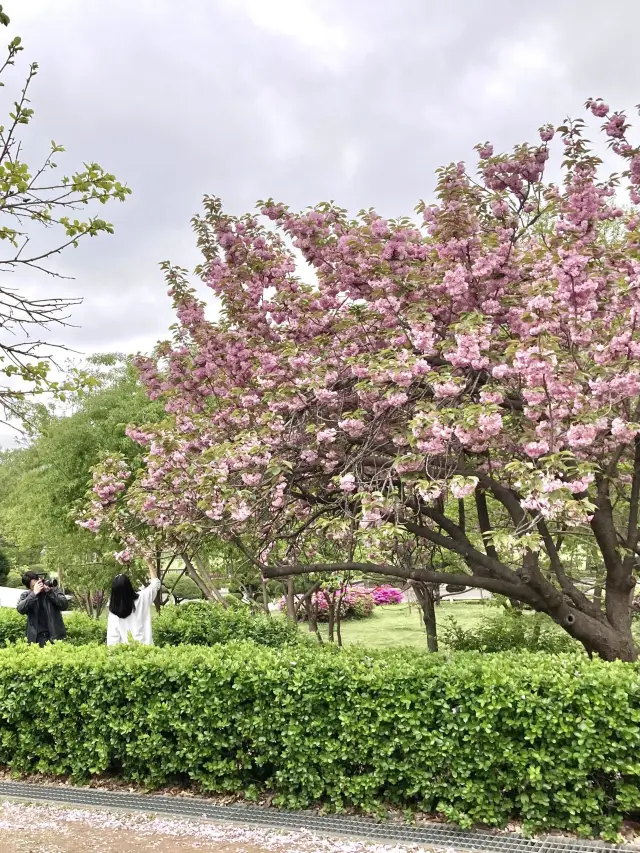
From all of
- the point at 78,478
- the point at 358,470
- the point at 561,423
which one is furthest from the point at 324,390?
the point at 78,478

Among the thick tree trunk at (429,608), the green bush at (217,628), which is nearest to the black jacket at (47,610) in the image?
the green bush at (217,628)

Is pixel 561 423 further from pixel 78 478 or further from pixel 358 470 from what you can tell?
pixel 78 478

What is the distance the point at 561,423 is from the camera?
364 centimetres

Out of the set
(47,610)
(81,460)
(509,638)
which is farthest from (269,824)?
(81,460)

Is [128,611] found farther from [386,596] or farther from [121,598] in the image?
[386,596]

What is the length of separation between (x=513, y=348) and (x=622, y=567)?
6.85ft

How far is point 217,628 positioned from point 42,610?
172 centimetres

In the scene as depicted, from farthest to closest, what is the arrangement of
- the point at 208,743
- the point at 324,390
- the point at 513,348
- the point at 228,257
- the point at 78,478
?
1. the point at 78,478
2. the point at 228,257
3. the point at 324,390
4. the point at 208,743
5. the point at 513,348

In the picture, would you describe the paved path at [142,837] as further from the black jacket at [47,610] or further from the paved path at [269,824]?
the black jacket at [47,610]

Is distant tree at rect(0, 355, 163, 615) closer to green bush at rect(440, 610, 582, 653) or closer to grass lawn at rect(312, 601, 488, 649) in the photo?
grass lawn at rect(312, 601, 488, 649)

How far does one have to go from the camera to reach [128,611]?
5227mm

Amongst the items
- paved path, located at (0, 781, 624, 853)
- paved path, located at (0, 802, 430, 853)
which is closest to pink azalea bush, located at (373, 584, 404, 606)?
paved path, located at (0, 781, 624, 853)

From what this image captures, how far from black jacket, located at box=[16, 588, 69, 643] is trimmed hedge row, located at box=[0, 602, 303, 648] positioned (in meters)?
0.26

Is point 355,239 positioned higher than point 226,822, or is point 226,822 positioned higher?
point 355,239
